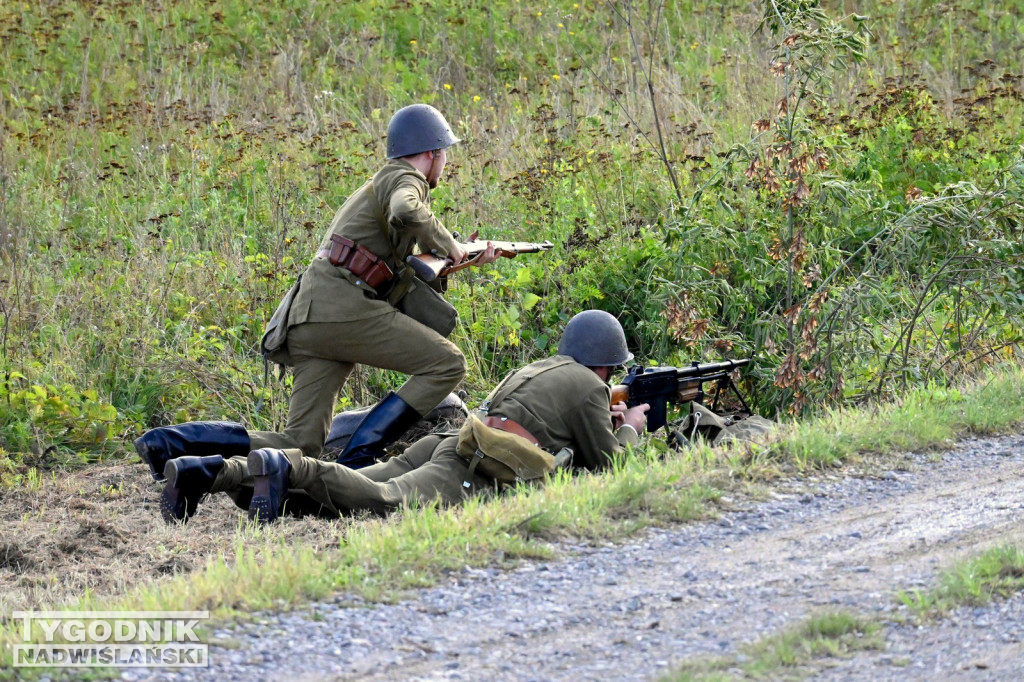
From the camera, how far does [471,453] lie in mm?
6230

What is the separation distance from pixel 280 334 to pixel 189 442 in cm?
82

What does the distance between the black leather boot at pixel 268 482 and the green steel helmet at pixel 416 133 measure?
6.61 feet

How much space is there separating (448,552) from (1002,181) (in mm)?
4692

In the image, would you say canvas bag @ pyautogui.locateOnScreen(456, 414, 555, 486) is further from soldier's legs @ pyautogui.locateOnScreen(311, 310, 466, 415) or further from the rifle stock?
the rifle stock

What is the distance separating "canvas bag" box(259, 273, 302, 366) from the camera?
7039mm

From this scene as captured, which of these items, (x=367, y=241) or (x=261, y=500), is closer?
(x=261, y=500)

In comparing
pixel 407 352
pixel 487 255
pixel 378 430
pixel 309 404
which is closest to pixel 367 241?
pixel 407 352

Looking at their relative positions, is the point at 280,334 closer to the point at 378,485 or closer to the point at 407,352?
the point at 407,352

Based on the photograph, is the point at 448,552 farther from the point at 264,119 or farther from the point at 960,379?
the point at 264,119

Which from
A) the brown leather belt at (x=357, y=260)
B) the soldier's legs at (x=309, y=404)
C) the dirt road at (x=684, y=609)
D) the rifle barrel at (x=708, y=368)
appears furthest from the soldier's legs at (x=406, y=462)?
the dirt road at (x=684, y=609)

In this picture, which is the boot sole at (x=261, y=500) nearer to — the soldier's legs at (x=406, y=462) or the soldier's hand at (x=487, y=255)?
the soldier's legs at (x=406, y=462)

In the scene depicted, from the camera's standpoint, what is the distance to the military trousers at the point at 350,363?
6945 millimetres

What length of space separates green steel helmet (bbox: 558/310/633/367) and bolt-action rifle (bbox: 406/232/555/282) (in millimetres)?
839

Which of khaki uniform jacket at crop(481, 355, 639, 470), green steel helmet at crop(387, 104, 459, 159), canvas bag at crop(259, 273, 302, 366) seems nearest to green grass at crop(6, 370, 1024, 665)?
khaki uniform jacket at crop(481, 355, 639, 470)
